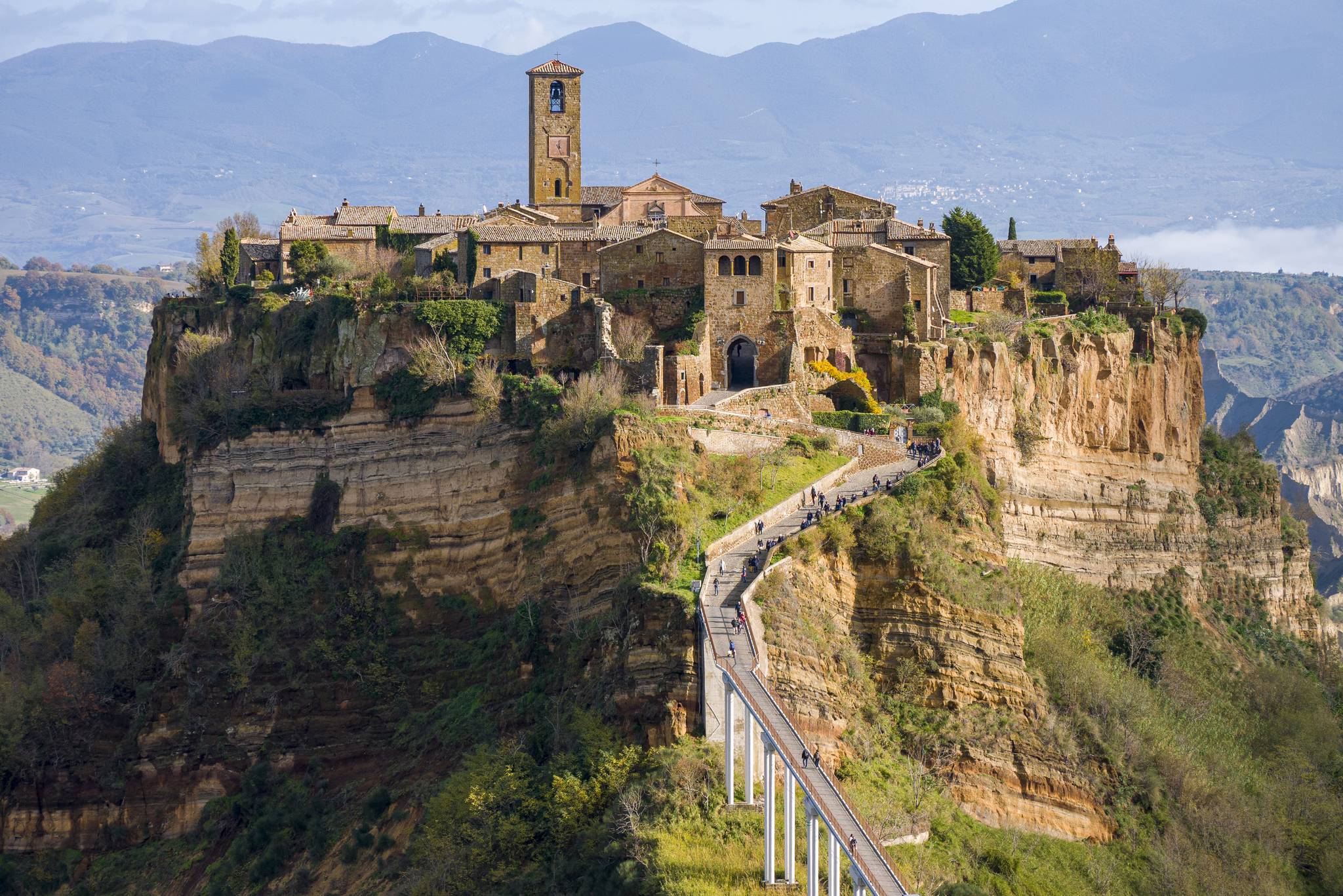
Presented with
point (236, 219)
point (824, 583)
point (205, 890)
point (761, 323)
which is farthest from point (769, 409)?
point (236, 219)

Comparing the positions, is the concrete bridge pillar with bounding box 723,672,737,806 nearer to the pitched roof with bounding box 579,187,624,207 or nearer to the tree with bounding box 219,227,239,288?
the pitched roof with bounding box 579,187,624,207

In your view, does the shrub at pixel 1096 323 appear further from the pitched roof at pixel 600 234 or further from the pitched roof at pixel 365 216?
the pitched roof at pixel 365 216

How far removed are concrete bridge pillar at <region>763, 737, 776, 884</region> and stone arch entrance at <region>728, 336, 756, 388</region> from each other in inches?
877

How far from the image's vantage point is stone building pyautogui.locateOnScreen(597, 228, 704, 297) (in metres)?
62.5

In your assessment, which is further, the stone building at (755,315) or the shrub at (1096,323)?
the shrub at (1096,323)

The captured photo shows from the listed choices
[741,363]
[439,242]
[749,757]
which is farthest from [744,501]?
[439,242]

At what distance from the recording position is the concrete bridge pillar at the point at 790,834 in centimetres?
3931

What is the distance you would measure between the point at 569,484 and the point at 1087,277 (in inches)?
1070

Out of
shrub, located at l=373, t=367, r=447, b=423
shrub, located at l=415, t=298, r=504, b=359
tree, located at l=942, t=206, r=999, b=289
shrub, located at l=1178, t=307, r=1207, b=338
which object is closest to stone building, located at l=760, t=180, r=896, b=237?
tree, located at l=942, t=206, r=999, b=289

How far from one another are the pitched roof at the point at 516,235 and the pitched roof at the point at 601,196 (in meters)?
9.27

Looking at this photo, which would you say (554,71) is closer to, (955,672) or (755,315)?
(755,315)

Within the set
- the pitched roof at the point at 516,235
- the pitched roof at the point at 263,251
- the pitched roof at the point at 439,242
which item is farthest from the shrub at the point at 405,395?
the pitched roof at the point at 263,251

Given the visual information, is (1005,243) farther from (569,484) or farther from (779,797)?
(779,797)

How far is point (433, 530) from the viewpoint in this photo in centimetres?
6016
